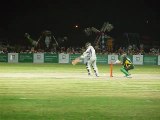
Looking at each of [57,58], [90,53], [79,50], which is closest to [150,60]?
[79,50]

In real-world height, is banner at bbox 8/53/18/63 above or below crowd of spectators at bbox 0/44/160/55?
below

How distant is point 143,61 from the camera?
52438mm

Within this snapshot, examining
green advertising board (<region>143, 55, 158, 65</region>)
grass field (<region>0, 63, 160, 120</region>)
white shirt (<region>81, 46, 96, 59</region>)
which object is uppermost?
white shirt (<region>81, 46, 96, 59</region>)

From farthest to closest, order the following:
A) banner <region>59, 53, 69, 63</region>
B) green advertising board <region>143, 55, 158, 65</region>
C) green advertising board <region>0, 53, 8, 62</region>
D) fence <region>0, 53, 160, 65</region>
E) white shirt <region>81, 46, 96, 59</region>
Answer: green advertising board <region>0, 53, 8, 62</region> < banner <region>59, 53, 69, 63</region> < fence <region>0, 53, 160, 65</region> < green advertising board <region>143, 55, 158, 65</region> < white shirt <region>81, 46, 96, 59</region>

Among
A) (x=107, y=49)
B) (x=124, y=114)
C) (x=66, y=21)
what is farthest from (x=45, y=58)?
(x=124, y=114)

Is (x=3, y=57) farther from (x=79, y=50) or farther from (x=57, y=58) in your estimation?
(x=79, y=50)

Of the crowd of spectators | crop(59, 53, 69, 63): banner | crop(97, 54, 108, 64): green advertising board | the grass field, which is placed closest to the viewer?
the grass field

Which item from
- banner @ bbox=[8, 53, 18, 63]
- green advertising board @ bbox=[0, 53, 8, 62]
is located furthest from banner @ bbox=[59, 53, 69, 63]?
green advertising board @ bbox=[0, 53, 8, 62]

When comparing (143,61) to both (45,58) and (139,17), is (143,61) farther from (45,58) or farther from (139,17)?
(139,17)

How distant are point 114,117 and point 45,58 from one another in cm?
3996

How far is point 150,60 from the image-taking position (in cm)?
5219

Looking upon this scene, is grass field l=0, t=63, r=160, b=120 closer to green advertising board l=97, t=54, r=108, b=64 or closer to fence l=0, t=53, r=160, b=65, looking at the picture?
fence l=0, t=53, r=160, b=65

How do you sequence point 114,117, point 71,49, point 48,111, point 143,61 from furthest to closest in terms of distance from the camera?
point 71,49
point 143,61
point 48,111
point 114,117

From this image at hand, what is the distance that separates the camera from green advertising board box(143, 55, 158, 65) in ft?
170
